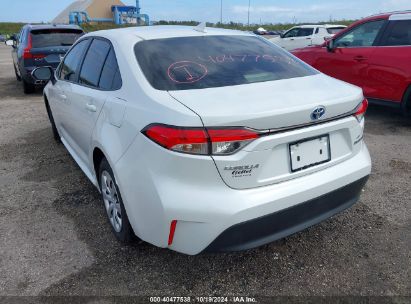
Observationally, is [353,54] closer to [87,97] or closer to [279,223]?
[87,97]

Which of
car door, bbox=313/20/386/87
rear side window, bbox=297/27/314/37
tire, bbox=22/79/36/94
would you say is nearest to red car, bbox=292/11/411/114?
car door, bbox=313/20/386/87

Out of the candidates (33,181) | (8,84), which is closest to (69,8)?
(8,84)

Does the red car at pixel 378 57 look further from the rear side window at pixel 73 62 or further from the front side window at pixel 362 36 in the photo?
the rear side window at pixel 73 62

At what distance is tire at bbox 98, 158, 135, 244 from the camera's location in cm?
266

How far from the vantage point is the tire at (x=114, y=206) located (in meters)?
2.66

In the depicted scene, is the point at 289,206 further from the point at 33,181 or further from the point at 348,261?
the point at 33,181

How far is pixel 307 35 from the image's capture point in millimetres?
15391

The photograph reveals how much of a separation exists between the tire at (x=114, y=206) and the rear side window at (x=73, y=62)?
1252 millimetres

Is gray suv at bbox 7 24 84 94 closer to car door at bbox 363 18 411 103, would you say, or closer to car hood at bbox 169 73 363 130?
car door at bbox 363 18 411 103

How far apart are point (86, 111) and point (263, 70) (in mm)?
1488

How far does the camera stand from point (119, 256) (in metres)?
2.78

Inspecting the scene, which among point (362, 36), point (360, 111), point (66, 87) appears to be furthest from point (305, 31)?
point (360, 111)

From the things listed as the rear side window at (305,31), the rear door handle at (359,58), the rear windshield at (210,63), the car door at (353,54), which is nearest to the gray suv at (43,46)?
the car door at (353,54)

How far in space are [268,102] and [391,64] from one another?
4.46 metres
